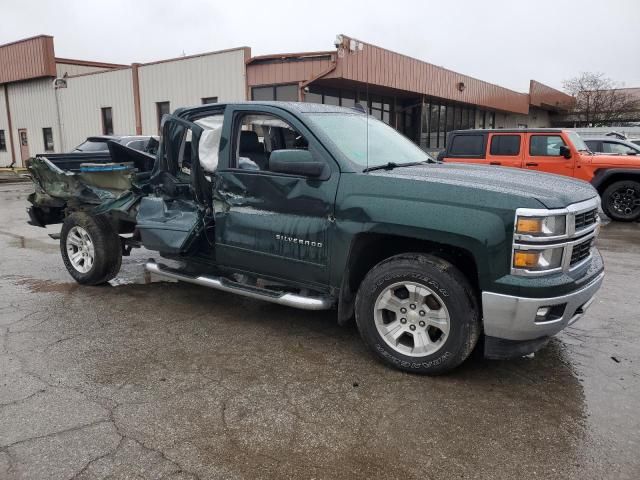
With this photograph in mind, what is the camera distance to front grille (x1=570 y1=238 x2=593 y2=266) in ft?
11.3

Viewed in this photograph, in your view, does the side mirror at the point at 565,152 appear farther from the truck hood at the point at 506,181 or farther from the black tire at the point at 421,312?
the black tire at the point at 421,312

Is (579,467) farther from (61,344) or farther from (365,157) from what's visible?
(61,344)

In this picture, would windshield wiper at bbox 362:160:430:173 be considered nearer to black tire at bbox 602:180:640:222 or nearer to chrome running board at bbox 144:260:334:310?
chrome running board at bbox 144:260:334:310

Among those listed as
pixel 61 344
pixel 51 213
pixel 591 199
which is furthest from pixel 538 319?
pixel 51 213

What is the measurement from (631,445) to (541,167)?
8.78 metres

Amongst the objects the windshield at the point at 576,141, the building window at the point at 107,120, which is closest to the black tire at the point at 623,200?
the windshield at the point at 576,141

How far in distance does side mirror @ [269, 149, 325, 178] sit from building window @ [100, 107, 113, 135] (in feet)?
76.1

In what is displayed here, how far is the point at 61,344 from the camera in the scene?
417 centimetres

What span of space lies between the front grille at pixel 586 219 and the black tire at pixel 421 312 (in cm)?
83

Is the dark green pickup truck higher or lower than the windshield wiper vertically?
lower

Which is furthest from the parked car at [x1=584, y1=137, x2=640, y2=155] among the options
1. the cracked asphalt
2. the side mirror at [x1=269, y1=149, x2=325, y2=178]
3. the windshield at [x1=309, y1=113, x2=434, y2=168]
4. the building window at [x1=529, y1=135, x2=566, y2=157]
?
the side mirror at [x1=269, y1=149, x2=325, y2=178]

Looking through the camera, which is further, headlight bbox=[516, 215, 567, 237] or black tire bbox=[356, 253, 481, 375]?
black tire bbox=[356, 253, 481, 375]

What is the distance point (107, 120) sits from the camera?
24734 millimetres

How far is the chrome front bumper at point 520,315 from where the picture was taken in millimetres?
3141
